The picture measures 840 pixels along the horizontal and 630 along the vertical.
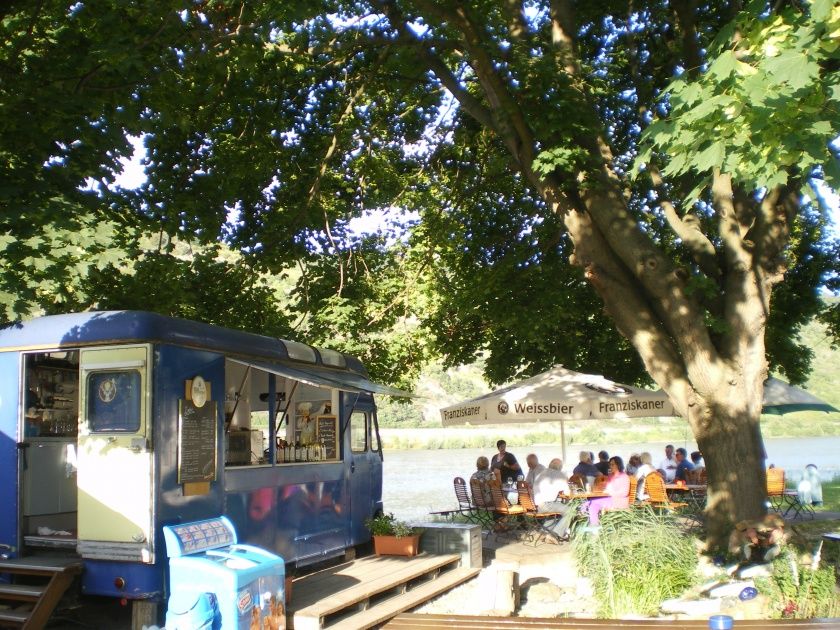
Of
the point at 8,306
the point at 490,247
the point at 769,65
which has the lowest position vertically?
the point at 8,306

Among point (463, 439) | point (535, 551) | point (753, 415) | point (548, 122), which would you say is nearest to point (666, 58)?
point (548, 122)

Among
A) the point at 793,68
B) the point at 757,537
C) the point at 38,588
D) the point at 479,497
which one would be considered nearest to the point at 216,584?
the point at 38,588

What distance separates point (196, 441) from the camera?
770 cm

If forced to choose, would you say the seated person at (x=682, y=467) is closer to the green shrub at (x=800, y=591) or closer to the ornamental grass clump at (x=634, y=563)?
the ornamental grass clump at (x=634, y=563)

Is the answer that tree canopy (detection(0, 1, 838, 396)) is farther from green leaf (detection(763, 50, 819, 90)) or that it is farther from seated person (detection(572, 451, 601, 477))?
seated person (detection(572, 451, 601, 477))

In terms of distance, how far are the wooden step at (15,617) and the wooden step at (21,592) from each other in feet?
0.38

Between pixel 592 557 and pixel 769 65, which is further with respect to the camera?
pixel 592 557

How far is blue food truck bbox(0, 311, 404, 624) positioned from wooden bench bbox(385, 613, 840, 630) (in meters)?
1.81

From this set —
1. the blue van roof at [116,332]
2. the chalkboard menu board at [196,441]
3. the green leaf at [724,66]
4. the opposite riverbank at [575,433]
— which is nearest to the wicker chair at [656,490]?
the blue van roof at [116,332]

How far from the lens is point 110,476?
732 cm

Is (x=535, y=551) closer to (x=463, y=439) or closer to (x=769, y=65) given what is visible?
(x=769, y=65)

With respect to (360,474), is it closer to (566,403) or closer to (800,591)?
(566,403)

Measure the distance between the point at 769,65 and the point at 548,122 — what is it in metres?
5.24

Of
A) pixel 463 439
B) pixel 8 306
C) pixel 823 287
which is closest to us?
pixel 8 306
